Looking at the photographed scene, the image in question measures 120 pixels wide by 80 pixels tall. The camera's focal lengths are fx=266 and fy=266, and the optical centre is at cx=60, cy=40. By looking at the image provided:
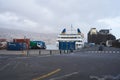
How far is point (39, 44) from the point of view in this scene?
8269 centimetres

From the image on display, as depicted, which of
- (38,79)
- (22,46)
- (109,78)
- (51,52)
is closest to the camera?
(38,79)

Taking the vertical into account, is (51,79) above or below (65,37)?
below

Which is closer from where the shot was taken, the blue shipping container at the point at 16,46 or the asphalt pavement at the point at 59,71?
the asphalt pavement at the point at 59,71

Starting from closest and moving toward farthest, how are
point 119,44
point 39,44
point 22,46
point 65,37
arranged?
point 22,46 < point 39,44 < point 65,37 < point 119,44

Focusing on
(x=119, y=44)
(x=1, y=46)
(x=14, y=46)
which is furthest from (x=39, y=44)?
(x=119, y=44)

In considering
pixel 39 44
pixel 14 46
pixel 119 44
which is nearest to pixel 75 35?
pixel 119 44

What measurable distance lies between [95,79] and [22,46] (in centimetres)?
4933

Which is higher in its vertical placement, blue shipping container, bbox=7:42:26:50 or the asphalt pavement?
blue shipping container, bbox=7:42:26:50

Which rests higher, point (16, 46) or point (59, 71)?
point (16, 46)

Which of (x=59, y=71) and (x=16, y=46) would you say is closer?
(x=59, y=71)

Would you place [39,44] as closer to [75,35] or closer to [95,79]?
[75,35]

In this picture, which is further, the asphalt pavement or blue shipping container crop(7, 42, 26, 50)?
blue shipping container crop(7, 42, 26, 50)

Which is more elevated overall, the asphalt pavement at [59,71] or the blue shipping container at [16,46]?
the blue shipping container at [16,46]

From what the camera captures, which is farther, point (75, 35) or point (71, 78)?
point (75, 35)
